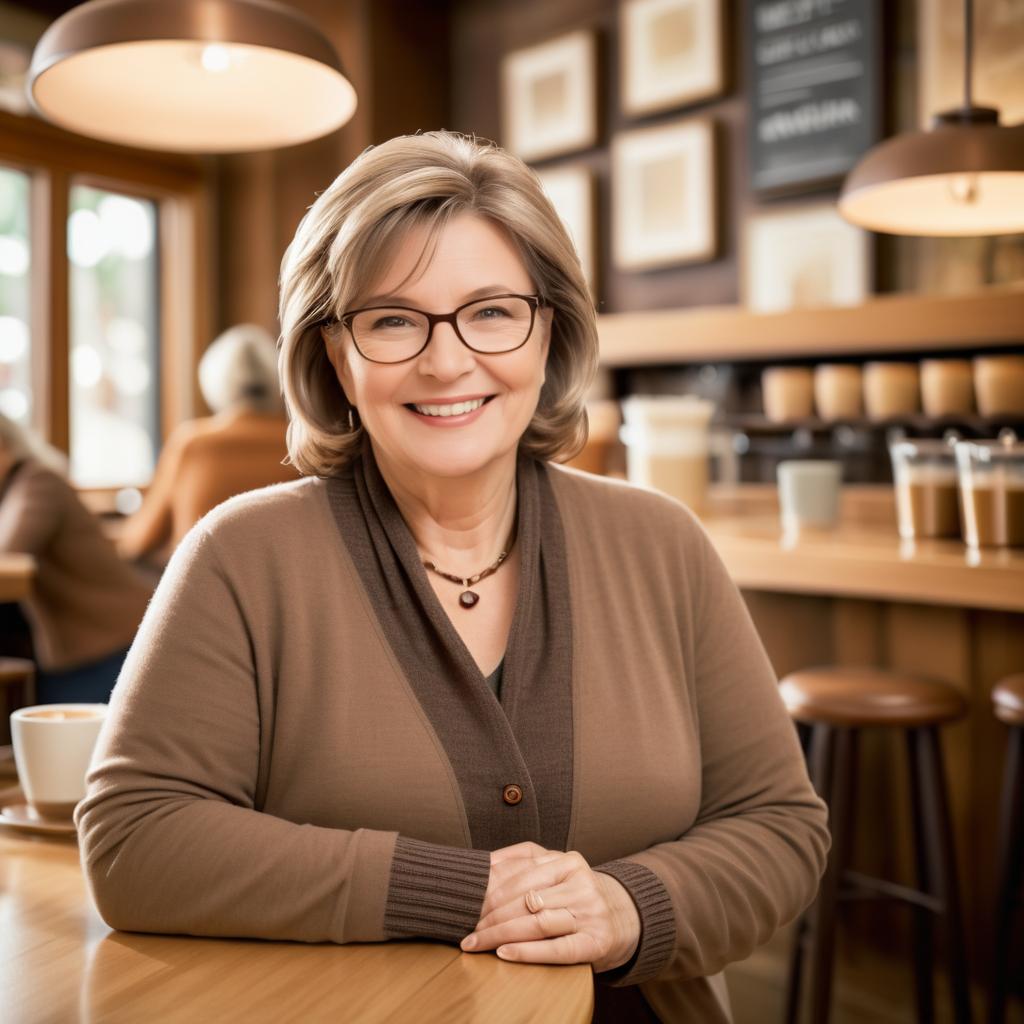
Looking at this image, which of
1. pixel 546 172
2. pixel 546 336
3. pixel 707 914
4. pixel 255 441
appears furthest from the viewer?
pixel 546 172

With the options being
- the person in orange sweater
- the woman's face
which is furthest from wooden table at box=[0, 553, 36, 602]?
the woman's face

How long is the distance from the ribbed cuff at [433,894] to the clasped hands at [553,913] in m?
0.01

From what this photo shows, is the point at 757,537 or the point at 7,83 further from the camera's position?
the point at 7,83

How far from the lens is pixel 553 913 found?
3.16 ft

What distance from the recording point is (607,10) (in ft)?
15.7

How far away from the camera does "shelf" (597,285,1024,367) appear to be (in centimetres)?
329

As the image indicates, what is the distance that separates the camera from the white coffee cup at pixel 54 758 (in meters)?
1.18

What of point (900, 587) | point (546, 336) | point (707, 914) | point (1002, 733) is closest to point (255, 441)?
point (900, 587)

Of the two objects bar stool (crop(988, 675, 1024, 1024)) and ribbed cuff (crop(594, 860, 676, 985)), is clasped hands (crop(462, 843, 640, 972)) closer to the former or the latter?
ribbed cuff (crop(594, 860, 676, 985))

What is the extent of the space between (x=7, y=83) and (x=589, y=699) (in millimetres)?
4608

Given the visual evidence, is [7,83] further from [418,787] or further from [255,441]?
[418,787]

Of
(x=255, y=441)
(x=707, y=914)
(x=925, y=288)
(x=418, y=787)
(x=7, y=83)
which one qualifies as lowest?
(x=707, y=914)

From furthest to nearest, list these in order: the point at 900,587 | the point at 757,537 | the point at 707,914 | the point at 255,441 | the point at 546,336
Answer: the point at 255,441, the point at 757,537, the point at 900,587, the point at 546,336, the point at 707,914

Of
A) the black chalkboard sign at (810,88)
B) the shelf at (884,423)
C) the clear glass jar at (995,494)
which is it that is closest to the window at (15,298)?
the shelf at (884,423)
